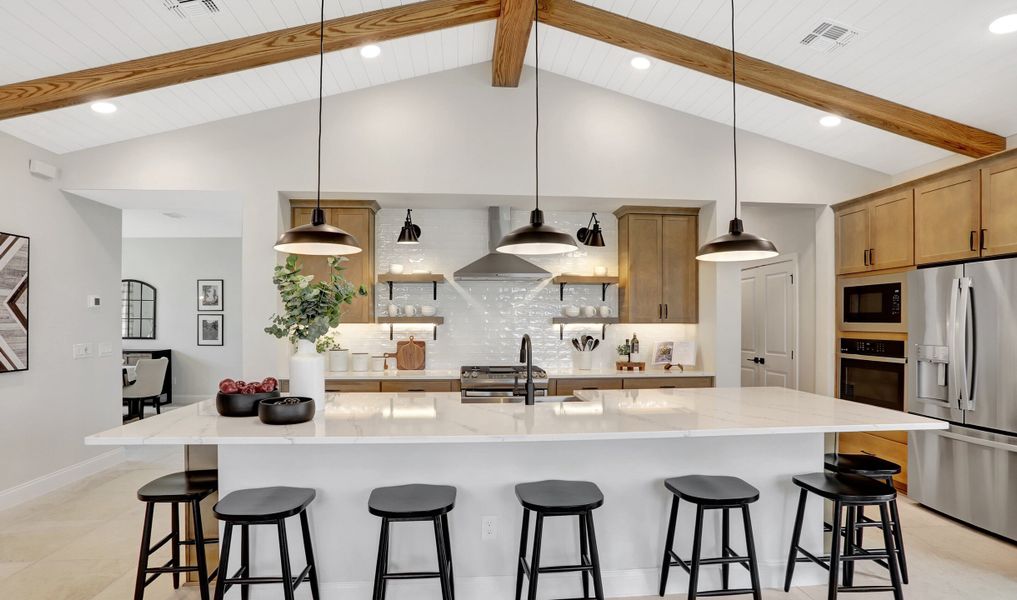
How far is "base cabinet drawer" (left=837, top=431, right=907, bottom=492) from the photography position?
4.23 metres

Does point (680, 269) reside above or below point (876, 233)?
below

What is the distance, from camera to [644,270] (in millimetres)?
5203

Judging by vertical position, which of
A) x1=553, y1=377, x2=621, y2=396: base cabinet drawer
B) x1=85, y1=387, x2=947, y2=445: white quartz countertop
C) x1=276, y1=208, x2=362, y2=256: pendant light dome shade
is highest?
x1=276, y1=208, x2=362, y2=256: pendant light dome shade

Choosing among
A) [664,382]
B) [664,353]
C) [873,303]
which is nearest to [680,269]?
[664,353]

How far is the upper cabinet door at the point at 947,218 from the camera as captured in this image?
3672 millimetres

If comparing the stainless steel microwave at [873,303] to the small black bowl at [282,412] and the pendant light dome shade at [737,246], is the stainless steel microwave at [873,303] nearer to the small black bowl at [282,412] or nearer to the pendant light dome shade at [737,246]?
the pendant light dome shade at [737,246]

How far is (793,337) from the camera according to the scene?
5676 millimetres

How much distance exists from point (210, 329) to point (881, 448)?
893cm

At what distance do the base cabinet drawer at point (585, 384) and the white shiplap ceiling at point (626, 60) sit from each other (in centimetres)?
246

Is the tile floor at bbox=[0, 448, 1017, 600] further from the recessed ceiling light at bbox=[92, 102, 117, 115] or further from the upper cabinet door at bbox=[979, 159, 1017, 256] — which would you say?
the recessed ceiling light at bbox=[92, 102, 117, 115]

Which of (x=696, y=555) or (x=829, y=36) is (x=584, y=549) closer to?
(x=696, y=555)

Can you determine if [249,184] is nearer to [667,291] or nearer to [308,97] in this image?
[308,97]

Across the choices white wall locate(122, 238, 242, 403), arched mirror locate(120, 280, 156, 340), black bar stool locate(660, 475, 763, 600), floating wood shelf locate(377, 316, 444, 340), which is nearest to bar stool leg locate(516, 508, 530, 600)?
black bar stool locate(660, 475, 763, 600)

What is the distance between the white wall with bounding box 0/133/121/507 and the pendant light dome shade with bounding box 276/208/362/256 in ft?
9.13
